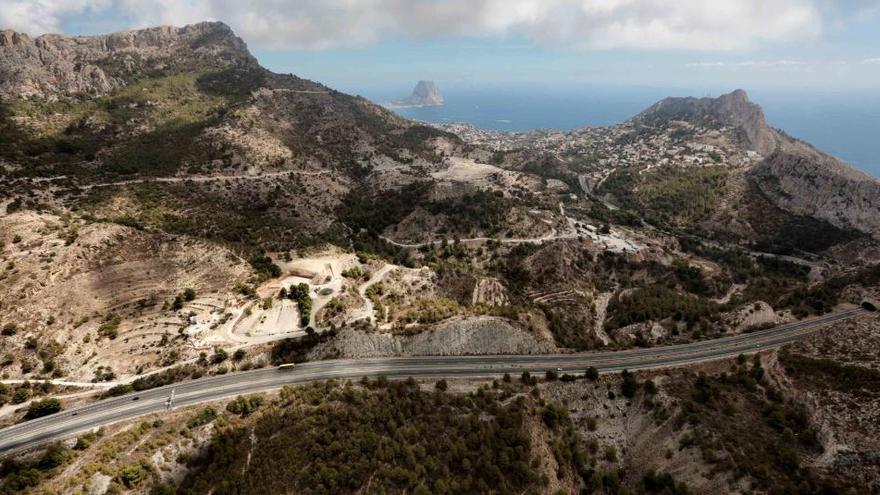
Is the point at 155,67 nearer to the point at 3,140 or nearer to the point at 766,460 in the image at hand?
the point at 3,140

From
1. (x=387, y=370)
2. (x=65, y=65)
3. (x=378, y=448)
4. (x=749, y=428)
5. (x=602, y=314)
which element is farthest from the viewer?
(x=65, y=65)

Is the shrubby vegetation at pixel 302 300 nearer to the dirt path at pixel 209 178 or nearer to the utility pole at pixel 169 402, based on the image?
the utility pole at pixel 169 402

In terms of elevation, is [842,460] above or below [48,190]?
below

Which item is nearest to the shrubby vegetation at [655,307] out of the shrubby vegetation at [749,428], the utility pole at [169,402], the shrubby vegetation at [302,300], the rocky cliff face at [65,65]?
the shrubby vegetation at [749,428]

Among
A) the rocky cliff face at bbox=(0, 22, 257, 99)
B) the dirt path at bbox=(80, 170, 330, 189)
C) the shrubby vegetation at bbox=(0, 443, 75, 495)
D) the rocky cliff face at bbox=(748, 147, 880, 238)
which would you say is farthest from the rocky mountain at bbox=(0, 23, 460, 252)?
the rocky cliff face at bbox=(748, 147, 880, 238)

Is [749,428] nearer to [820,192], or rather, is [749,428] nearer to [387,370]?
[387,370]

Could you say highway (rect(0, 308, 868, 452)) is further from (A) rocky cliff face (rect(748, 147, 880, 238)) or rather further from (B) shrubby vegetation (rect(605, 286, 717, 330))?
(A) rocky cliff face (rect(748, 147, 880, 238))

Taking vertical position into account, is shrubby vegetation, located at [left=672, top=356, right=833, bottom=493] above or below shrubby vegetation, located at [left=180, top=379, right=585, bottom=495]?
below

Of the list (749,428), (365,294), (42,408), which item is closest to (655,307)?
(749,428)

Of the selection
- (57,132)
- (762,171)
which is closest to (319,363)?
(57,132)
